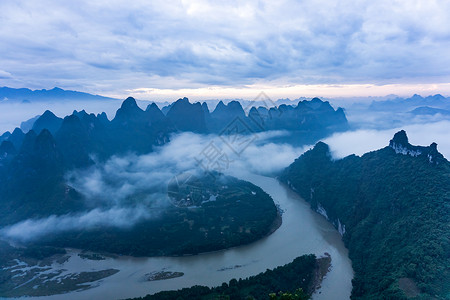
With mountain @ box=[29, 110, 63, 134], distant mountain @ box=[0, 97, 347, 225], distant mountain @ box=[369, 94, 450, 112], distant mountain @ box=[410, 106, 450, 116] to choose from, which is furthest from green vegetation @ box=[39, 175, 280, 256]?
distant mountain @ box=[369, 94, 450, 112]

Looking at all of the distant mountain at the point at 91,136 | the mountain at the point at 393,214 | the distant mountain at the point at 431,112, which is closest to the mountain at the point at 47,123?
the distant mountain at the point at 91,136

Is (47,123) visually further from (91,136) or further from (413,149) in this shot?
(413,149)

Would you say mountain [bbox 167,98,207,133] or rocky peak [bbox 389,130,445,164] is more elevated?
mountain [bbox 167,98,207,133]

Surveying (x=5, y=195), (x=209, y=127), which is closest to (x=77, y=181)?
(x=5, y=195)

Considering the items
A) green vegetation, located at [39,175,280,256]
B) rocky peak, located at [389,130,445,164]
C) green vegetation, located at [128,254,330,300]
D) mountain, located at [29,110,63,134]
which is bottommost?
green vegetation, located at [128,254,330,300]

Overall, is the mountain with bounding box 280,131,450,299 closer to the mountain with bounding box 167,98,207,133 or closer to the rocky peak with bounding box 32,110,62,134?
the mountain with bounding box 167,98,207,133

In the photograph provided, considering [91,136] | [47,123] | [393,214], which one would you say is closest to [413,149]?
[393,214]
